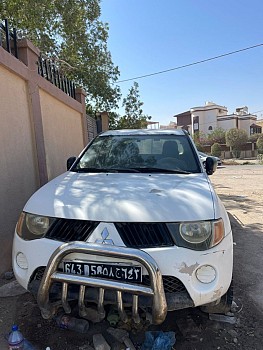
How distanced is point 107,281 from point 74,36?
421 inches

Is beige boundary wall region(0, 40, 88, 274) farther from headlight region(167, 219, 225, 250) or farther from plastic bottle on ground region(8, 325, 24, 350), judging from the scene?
headlight region(167, 219, 225, 250)

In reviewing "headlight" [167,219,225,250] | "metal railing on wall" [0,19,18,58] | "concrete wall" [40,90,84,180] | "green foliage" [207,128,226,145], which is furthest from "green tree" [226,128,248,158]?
"headlight" [167,219,225,250]

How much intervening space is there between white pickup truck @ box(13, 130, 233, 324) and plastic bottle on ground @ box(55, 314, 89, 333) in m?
0.30

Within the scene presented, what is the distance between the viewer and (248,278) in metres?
3.49

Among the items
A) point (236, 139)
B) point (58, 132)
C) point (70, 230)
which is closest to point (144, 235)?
point (70, 230)

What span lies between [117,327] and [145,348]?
0.34 meters

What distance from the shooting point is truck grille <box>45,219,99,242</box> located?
215 centimetres

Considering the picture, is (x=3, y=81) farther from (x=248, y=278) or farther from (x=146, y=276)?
(x=248, y=278)

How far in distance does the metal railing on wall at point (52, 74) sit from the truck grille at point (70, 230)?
3751 millimetres

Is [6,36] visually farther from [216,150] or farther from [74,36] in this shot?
[216,150]

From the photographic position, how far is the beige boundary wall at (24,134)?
145 inches

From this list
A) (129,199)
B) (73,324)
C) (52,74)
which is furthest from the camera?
(52,74)

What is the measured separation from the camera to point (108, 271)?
2043 mm

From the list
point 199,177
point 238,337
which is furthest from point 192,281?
point 199,177
